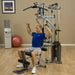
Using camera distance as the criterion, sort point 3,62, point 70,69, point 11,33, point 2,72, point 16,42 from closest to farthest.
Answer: point 2,72
point 70,69
point 3,62
point 16,42
point 11,33

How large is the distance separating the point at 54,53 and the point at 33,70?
0.93m

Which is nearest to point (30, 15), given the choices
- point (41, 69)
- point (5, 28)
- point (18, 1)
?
point (18, 1)

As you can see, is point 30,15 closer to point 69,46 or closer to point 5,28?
point 5,28

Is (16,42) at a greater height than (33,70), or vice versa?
(16,42)

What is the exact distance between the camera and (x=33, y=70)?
3307 mm

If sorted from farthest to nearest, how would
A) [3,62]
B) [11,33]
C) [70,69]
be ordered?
[11,33]
[3,62]
[70,69]

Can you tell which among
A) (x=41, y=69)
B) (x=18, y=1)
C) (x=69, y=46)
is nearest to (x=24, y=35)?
(x=18, y=1)

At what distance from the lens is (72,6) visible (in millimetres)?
6184

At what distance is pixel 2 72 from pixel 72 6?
3.96 meters

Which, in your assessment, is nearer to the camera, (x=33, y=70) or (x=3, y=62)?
(x=33, y=70)

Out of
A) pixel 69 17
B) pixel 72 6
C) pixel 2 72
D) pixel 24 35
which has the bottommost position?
pixel 2 72

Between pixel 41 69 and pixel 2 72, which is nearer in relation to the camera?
pixel 2 72

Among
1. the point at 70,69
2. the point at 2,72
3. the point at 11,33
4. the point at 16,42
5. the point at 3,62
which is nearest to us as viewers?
the point at 2,72

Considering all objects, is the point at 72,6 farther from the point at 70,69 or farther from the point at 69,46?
the point at 70,69
